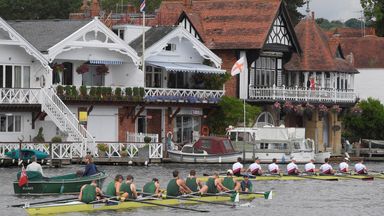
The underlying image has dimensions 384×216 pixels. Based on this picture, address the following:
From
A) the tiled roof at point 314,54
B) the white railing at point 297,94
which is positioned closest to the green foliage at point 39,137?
the white railing at point 297,94

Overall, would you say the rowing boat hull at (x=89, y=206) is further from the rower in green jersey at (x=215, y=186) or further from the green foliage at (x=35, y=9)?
the green foliage at (x=35, y=9)

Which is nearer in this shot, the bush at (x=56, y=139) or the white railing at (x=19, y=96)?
the bush at (x=56, y=139)

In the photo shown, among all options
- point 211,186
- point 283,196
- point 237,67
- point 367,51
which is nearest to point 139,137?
point 237,67

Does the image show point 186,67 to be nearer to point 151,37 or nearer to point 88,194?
point 151,37

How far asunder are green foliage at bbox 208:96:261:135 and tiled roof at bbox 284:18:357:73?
28.3 feet

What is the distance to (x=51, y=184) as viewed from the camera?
196 ft

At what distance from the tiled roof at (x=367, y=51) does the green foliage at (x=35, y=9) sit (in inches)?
1301

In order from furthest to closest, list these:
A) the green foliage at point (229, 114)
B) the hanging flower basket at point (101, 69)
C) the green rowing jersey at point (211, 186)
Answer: the green foliage at point (229, 114) < the hanging flower basket at point (101, 69) < the green rowing jersey at point (211, 186)

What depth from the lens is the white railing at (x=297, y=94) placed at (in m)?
97.7

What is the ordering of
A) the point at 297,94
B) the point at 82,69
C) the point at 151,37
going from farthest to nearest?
the point at 297,94 → the point at 151,37 → the point at 82,69

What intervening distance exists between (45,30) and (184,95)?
10.8 meters

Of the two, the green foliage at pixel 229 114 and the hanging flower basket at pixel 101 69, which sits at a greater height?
the hanging flower basket at pixel 101 69

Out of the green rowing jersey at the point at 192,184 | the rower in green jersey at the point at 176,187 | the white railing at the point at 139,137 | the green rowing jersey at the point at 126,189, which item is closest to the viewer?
the green rowing jersey at the point at 126,189

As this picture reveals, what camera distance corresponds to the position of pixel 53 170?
7488cm
